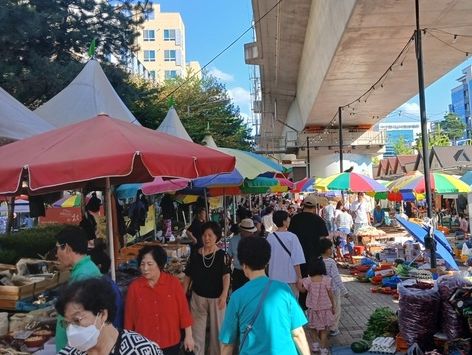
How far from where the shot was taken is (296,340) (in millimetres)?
3188

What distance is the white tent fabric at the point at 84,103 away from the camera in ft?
24.0

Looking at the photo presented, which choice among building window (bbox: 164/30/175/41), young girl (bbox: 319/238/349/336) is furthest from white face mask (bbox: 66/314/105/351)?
building window (bbox: 164/30/175/41)

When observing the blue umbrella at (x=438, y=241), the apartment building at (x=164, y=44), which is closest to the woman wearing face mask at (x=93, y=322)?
the blue umbrella at (x=438, y=241)

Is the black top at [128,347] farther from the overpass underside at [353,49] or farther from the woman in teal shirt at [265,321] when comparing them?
the overpass underside at [353,49]

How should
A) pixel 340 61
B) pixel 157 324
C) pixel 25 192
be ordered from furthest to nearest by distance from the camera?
pixel 340 61 → pixel 25 192 → pixel 157 324

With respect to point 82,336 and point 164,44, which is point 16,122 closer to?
point 82,336

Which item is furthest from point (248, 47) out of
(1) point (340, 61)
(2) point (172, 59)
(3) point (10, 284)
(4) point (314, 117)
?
(2) point (172, 59)

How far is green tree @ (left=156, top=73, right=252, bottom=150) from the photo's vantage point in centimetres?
2700

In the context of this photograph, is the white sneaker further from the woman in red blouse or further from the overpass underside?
the overpass underside

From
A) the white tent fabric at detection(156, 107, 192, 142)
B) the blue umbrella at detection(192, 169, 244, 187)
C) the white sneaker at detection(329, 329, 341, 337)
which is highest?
the white tent fabric at detection(156, 107, 192, 142)

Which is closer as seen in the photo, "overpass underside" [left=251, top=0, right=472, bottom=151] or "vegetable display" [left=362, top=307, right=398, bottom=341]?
"vegetable display" [left=362, top=307, right=398, bottom=341]

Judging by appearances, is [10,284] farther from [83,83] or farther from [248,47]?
[248,47]

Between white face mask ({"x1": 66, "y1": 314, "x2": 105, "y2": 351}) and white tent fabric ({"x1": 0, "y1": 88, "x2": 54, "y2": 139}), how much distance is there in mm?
3830

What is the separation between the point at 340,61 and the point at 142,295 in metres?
13.3
